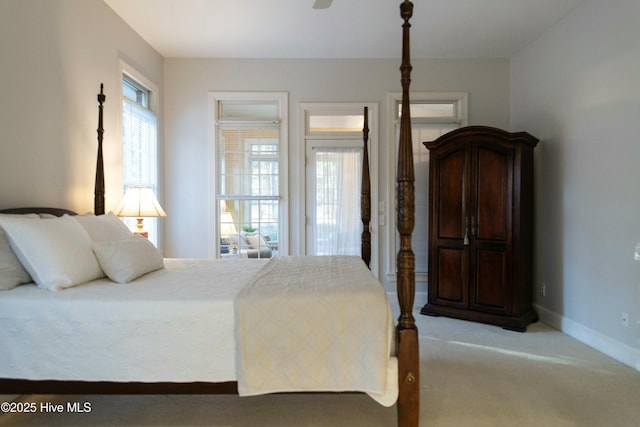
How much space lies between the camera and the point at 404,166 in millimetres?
Result: 1729

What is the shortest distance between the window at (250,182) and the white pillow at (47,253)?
2.47 metres

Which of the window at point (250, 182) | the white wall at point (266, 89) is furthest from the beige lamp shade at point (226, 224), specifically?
the white wall at point (266, 89)

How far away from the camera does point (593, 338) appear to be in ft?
9.87

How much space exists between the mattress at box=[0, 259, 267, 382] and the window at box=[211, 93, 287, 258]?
2.77 meters

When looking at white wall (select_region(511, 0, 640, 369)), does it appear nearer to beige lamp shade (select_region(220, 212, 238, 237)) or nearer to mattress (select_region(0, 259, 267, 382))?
mattress (select_region(0, 259, 267, 382))

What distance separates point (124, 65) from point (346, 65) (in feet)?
7.91

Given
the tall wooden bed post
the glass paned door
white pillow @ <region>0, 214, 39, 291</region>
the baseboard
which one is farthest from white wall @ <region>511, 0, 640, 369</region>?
white pillow @ <region>0, 214, 39, 291</region>

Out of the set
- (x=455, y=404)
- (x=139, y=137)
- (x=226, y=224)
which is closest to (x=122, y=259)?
(x=455, y=404)

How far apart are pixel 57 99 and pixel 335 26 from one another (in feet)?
8.22

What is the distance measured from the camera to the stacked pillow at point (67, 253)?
180 centimetres

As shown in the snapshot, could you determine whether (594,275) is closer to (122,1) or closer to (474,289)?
(474,289)

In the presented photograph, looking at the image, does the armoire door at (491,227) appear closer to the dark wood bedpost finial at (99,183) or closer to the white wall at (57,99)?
the dark wood bedpost finial at (99,183)

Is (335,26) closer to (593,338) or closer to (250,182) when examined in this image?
(250,182)

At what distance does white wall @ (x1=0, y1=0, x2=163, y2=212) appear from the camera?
2.26m
